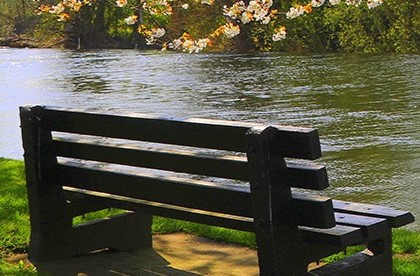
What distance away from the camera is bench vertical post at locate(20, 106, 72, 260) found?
546cm

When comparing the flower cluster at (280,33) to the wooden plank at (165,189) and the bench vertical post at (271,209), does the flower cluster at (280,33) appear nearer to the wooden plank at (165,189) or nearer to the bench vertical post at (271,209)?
the wooden plank at (165,189)

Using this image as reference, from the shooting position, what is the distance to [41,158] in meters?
5.50

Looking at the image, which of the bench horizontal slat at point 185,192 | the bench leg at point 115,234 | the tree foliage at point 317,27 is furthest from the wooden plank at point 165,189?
the tree foliage at point 317,27

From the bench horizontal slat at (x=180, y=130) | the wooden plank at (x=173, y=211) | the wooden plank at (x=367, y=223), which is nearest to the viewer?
the bench horizontal slat at (x=180, y=130)

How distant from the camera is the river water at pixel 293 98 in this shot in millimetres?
10516

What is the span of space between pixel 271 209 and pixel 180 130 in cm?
69

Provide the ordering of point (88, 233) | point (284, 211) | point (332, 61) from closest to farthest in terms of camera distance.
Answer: point (284, 211), point (88, 233), point (332, 61)

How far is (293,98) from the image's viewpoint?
734 inches

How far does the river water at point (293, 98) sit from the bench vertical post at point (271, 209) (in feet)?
4.75

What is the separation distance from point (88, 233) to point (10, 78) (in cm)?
2262

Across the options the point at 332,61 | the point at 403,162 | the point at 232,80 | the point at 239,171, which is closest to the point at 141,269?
the point at 239,171

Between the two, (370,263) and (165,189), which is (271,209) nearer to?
(370,263)

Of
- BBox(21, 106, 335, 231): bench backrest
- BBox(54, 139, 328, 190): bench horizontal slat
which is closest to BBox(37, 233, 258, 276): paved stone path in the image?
BBox(21, 106, 335, 231): bench backrest

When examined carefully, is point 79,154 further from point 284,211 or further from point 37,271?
point 284,211
